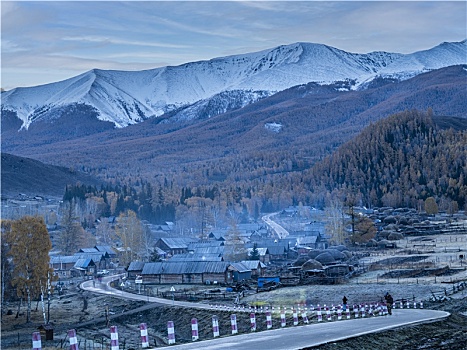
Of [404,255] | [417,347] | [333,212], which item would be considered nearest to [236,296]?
[404,255]

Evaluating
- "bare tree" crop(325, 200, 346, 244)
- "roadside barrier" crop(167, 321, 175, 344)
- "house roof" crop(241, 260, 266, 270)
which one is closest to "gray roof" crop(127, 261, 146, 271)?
A: "house roof" crop(241, 260, 266, 270)

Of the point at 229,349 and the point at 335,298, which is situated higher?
the point at 229,349

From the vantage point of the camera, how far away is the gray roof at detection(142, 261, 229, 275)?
86.4m

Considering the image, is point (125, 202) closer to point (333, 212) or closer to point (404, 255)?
point (333, 212)

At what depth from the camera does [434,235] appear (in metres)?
114

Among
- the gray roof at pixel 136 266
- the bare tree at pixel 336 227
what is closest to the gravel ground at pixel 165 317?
the gray roof at pixel 136 266

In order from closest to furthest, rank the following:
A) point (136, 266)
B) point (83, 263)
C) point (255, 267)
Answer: point (255, 267) → point (136, 266) → point (83, 263)

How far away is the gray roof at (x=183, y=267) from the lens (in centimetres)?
8638

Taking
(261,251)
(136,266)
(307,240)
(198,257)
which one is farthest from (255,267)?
(307,240)

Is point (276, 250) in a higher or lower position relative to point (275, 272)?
higher

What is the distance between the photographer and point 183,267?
88875 mm

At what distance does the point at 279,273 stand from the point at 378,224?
52221 mm

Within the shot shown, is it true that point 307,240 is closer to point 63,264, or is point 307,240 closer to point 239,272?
point 63,264

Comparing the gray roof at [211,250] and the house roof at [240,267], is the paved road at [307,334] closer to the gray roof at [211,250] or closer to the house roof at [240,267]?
the house roof at [240,267]
